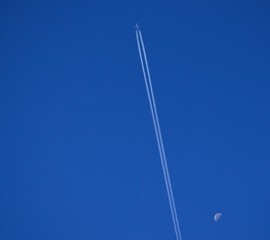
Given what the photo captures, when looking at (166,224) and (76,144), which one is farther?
(166,224)

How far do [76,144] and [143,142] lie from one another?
32 cm

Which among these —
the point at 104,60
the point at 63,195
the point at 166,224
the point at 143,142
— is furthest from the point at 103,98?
the point at 166,224

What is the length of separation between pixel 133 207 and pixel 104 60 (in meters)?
0.74

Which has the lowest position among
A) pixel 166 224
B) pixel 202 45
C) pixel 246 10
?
pixel 166 224

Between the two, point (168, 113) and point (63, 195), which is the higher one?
point (168, 113)

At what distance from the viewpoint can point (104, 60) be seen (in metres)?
1.35

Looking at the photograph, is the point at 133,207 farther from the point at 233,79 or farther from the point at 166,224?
the point at 233,79

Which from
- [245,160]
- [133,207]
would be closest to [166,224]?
[133,207]

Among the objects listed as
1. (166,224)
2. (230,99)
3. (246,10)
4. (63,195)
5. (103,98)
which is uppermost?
(246,10)

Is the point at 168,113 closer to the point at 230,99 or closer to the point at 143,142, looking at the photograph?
the point at 143,142

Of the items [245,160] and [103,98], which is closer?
[103,98]

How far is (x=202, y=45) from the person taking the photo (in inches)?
54.8

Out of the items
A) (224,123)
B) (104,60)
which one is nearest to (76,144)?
(104,60)

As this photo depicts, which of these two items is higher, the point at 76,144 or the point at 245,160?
the point at 76,144
